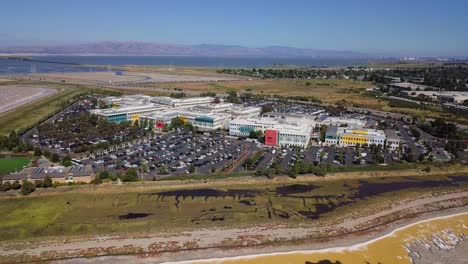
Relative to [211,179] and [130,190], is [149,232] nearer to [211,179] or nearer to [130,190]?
[130,190]

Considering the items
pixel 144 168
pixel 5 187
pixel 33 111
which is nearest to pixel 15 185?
pixel 5 187

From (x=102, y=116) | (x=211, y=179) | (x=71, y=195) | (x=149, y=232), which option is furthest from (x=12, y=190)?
(x=102, y=116)

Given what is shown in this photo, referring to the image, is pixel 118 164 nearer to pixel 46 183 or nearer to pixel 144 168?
pixel 144 168

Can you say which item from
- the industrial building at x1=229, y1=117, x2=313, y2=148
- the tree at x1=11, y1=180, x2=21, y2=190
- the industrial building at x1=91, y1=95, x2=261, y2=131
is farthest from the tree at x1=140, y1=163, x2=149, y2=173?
the industrial building at x1=91, y1=95, x2=261, y2=131

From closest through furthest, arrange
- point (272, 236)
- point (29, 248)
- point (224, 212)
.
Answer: point (29, 248) → point (272, 236) → point (224, 212)

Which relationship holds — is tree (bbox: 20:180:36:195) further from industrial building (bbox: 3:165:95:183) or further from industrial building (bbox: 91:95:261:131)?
industrial building (bbox: 91:95:261:131)
